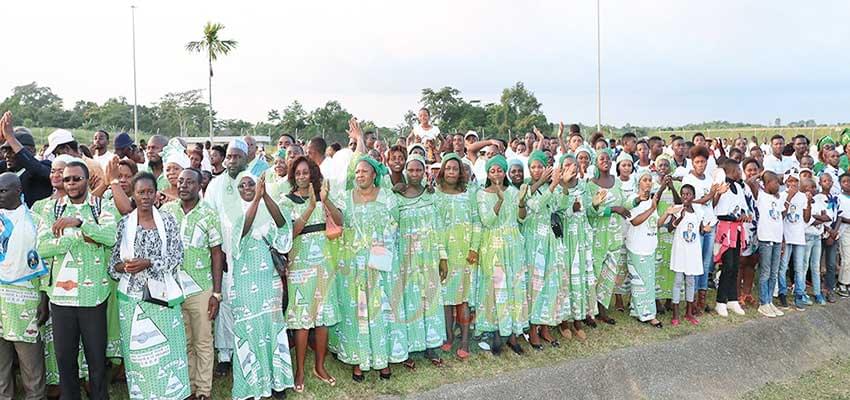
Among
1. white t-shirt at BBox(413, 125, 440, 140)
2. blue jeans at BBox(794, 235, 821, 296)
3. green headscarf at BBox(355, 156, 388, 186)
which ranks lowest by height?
blue jeans at BBox(794, 235, 821, 296)

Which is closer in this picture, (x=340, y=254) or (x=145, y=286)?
(x=145, y=286)

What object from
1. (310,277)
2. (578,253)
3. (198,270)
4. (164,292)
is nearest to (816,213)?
(578,253)

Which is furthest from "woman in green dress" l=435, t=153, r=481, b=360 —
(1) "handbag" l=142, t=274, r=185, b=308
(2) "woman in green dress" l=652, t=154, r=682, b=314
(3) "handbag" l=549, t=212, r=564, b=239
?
(2) "woman in green dress" l=652, t=154, r=682, b=314

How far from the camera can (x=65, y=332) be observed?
13.2ft

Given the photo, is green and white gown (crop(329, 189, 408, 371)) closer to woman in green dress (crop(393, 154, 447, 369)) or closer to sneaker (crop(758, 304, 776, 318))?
woman in green dress (crop(393, 154, 447, 369))

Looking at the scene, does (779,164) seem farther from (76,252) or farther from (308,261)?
(76,252)

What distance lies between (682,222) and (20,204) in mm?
6129

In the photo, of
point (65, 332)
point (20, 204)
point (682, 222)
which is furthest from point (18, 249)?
point (682, 222)

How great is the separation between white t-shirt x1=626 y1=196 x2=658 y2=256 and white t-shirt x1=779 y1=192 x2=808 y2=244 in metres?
2.34

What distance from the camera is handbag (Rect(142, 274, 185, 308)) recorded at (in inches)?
160

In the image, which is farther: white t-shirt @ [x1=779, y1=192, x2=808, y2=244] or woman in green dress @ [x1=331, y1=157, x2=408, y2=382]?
white t-shirt @ [x1=779, y1=192, x2=808, y2=244]

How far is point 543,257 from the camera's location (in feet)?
Answer: 19.9

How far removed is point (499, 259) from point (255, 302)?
2.26 m

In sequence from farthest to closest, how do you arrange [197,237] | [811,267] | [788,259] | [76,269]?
[811,267] < [788,259] < [197,237] < [76,269]
